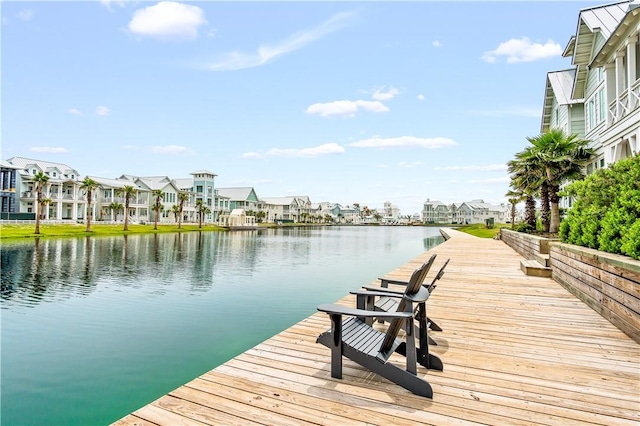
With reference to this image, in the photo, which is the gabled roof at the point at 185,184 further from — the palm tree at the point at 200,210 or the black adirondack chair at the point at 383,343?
the black adirondack chair at the point at 383,343

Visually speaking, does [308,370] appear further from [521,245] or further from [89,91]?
[89,91]

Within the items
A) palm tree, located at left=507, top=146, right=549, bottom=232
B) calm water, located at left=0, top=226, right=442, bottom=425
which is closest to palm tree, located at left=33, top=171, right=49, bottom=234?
calm water, located at left=0, top=226, right=442, bottom=425

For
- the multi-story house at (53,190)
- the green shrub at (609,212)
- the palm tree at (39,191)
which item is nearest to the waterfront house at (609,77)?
the green shrub at (609,212)

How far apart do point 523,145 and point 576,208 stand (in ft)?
37.0

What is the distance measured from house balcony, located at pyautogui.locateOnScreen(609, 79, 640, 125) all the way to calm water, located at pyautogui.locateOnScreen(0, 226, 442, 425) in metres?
10.8

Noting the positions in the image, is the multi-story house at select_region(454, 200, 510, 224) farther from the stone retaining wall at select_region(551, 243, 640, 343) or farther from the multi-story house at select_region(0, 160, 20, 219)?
the stone retaining wall at select_region(551, 243, 640, 343)

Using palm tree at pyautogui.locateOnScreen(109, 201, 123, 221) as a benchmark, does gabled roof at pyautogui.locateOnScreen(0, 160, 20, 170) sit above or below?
above

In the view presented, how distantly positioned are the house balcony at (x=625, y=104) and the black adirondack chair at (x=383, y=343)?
12347 mm

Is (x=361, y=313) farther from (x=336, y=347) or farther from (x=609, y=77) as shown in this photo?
(x=609, y=77)

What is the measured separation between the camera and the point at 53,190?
50.8 meters

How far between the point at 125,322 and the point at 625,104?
17.2 m

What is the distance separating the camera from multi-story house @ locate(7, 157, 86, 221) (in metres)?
47.4

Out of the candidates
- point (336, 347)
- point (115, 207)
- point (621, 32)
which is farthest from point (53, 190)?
point (621, 32)

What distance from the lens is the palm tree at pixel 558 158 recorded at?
15797 mm
